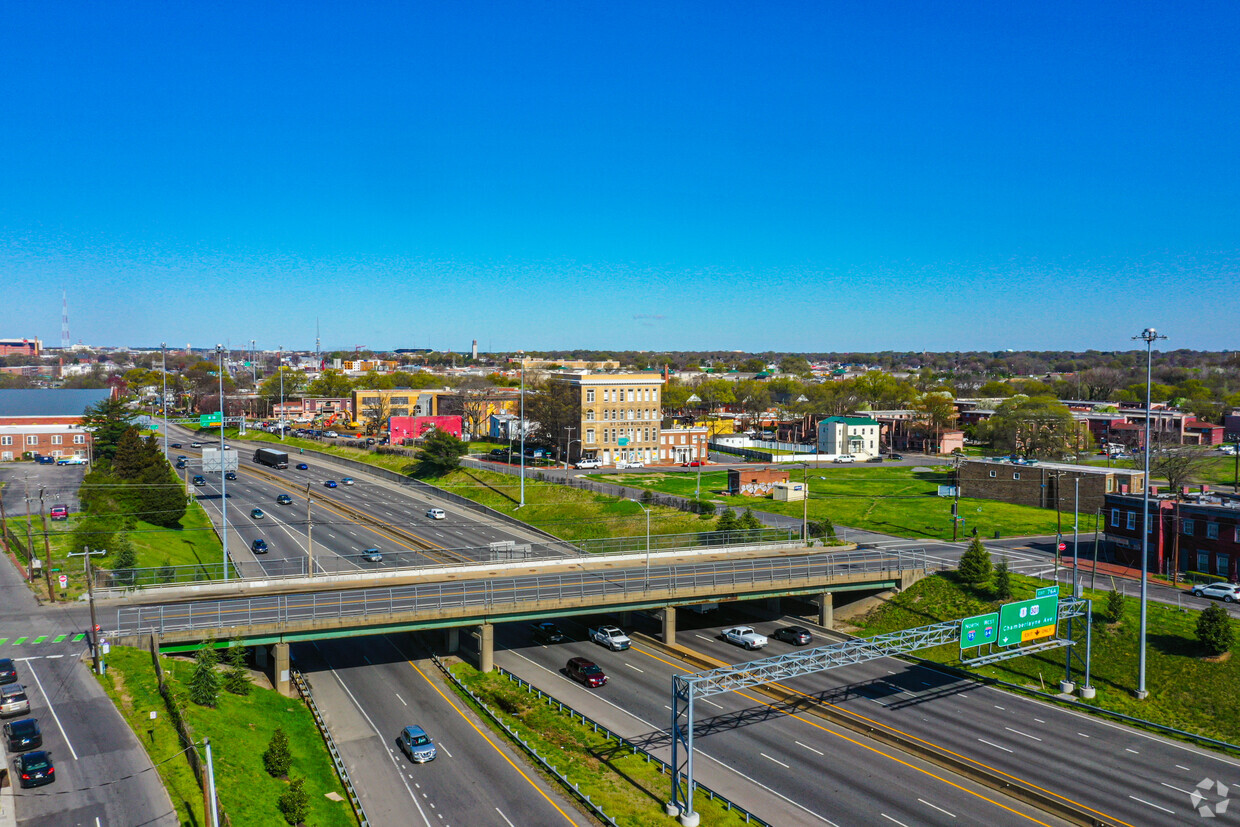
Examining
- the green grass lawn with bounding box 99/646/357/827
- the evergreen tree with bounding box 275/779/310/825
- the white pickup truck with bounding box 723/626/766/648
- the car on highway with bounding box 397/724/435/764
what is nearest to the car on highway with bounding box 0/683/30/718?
the green grass lawn with bounding box 99/646/357/827

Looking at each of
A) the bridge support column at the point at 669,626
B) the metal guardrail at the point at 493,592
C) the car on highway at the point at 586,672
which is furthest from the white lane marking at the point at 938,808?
the bridge support column at the point at 669,626

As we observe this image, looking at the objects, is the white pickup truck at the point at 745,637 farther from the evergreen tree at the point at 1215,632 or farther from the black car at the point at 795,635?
the evergreen tree at the point at 1215,632

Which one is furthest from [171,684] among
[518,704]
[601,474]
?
[601,474]

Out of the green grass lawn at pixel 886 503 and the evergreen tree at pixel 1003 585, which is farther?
the green grass lawn at pixel 886 503

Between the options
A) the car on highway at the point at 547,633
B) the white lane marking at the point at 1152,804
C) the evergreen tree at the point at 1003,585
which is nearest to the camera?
the white lane marking at the point at 1152,804

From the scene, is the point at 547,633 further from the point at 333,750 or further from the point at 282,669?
the point at 333,750
